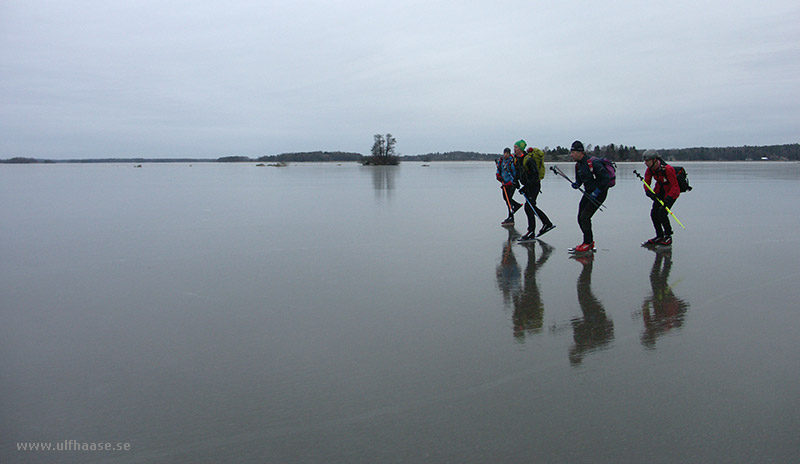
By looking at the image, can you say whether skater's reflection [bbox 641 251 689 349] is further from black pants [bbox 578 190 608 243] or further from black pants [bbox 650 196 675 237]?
black pants [bbox 650 196 675 237]

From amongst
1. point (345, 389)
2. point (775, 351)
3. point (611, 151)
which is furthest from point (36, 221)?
point (611, 151)

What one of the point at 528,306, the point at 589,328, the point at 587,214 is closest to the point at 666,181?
the point at 587,214

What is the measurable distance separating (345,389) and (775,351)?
3.03m

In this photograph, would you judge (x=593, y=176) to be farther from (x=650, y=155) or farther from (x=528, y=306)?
(x=528, y=306)

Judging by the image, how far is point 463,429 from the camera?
2.96 metres

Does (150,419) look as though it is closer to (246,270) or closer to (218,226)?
(246,270)

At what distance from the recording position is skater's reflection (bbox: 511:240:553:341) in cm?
458

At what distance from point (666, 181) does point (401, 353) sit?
6609 mm

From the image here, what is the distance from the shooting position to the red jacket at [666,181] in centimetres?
876

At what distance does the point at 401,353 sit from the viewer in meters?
4.02

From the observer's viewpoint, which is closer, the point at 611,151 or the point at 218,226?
the point at 218,226

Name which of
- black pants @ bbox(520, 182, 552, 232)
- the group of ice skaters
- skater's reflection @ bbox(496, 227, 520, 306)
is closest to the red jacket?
the group of ice skaters

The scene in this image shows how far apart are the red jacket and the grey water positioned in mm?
870

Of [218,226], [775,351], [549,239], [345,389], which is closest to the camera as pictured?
[345,389]
